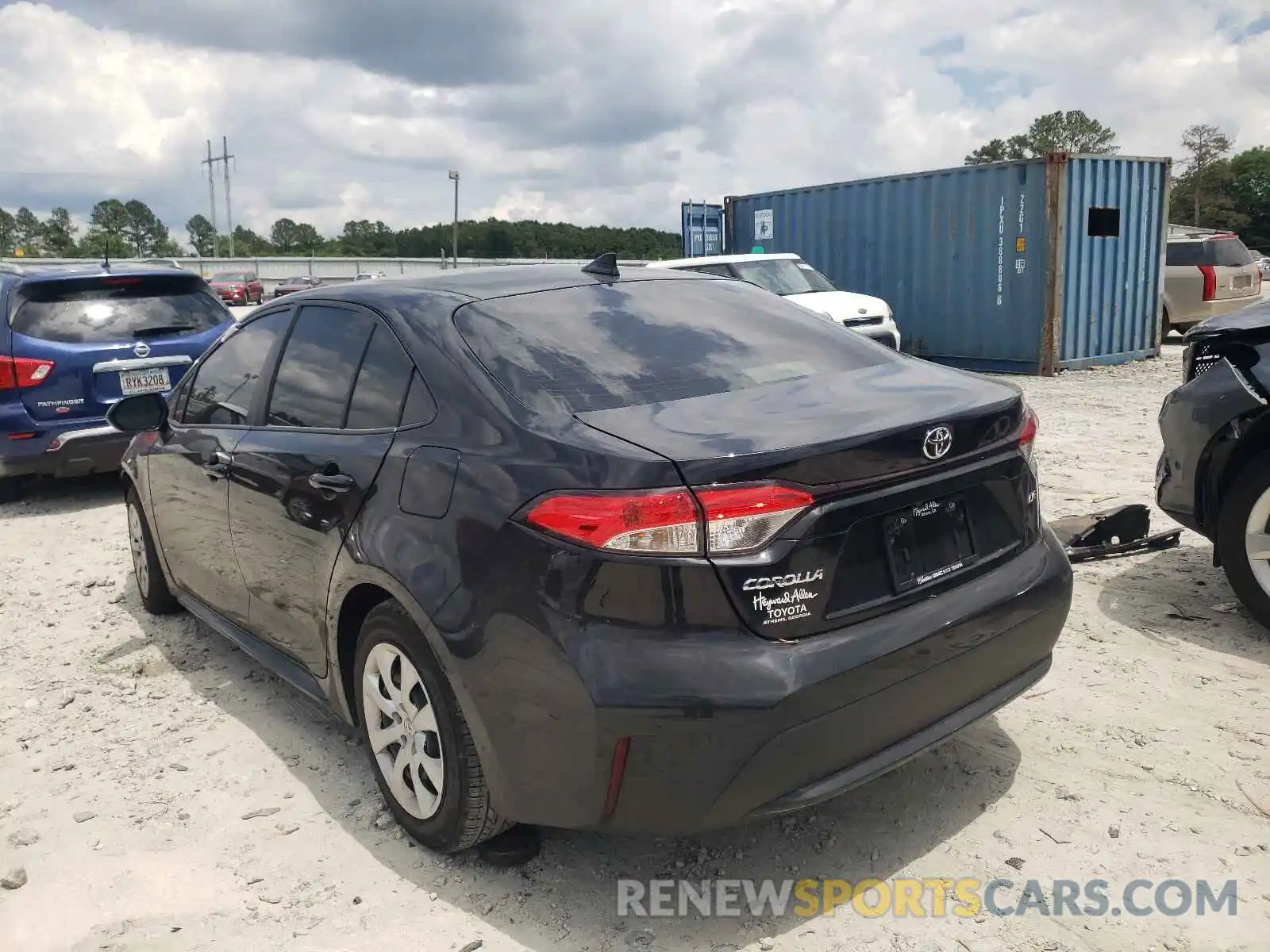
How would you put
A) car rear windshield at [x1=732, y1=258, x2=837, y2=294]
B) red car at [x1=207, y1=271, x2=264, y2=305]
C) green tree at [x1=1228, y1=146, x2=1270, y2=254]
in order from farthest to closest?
1. green tree at [x1=1228, y1=146, x2=1270, y2=254]
2. red car at [x1=207, y1=271, x2=264, y2=305]
3. car rear windshield at [x1=732, y1=258, x2=837, y2=294]

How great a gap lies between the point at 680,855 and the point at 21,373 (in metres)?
6.30

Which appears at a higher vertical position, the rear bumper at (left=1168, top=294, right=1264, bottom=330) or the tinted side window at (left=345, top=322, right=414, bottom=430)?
the rear bumper at (left=1168, top=294, right=1264, bottom=330)

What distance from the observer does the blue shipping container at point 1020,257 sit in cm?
1297

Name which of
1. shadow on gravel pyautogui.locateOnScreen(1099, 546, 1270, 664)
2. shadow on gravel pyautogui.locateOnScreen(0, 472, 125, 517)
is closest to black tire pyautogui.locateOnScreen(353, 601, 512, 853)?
shadow on gravel pyautogui.locateOnScreen(1099, 546, 1270, 664)

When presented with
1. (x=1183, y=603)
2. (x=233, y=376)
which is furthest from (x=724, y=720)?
(x=1183, y=603)

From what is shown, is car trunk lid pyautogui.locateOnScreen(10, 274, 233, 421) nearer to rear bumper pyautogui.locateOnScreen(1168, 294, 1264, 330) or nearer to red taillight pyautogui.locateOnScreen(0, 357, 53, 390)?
red taillight pyautogui.locateOnScreen(0, 357, 53, 390)

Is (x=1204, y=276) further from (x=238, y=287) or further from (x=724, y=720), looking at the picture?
(x=238, y=287)

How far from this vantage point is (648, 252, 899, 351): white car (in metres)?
11.6

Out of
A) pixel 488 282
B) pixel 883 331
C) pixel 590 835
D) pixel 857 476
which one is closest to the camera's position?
pixel 857 476

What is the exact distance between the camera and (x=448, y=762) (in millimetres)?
2705

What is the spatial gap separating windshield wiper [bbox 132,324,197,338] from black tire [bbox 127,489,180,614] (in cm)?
294

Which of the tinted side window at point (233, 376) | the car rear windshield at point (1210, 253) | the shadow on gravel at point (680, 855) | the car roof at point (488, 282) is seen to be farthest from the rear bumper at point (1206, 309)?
the tinted side window at point (233, 376)

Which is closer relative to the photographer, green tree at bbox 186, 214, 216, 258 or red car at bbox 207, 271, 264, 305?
red car at bbox 207, 271, 264, 305

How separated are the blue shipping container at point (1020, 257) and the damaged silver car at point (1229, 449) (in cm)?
913
